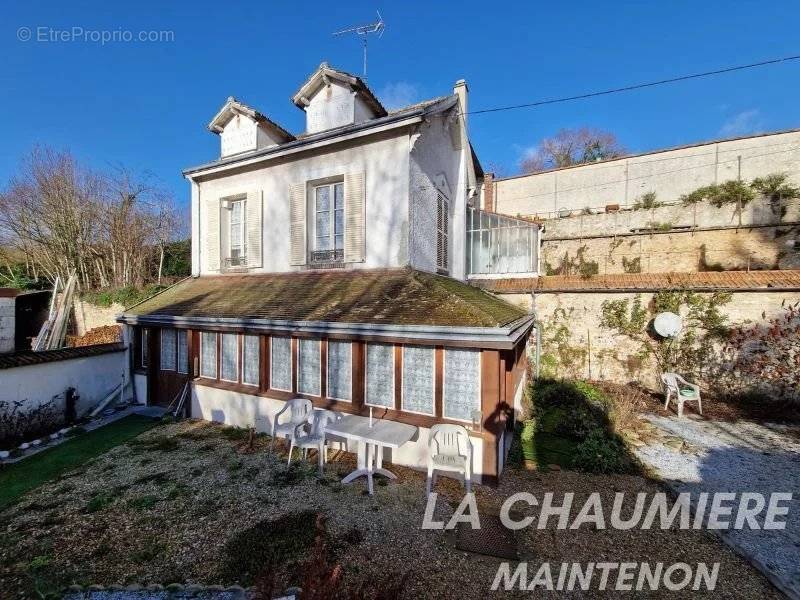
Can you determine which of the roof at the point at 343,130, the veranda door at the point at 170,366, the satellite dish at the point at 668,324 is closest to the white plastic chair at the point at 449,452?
the roof at the point at 343,130

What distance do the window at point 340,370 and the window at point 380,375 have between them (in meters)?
0.47

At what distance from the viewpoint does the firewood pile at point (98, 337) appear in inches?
626

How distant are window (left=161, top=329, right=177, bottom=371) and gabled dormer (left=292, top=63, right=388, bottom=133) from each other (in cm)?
771

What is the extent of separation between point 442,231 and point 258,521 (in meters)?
8.74

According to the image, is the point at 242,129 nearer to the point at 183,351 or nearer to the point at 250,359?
the point at 183,351

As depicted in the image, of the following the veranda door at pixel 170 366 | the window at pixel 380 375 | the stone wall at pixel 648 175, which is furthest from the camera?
the stone wall at pixel 648 175

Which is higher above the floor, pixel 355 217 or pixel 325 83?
pixel 325 83

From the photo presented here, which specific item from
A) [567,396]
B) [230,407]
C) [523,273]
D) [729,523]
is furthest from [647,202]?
[230,407]

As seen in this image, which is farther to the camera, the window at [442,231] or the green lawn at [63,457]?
the window at [442,231]

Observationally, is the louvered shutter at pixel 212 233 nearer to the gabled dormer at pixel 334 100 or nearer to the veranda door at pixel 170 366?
the veranda door at pixel 170 366

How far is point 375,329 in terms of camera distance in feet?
21.0

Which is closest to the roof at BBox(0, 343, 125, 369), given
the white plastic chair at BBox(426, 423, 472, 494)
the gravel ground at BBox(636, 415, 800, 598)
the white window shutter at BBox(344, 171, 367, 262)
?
the white window shutter at BBox(344, 171, 367, 262)

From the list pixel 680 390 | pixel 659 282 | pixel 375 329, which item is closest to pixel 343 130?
pixel 375 329

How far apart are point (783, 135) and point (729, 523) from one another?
1957 centimetres
